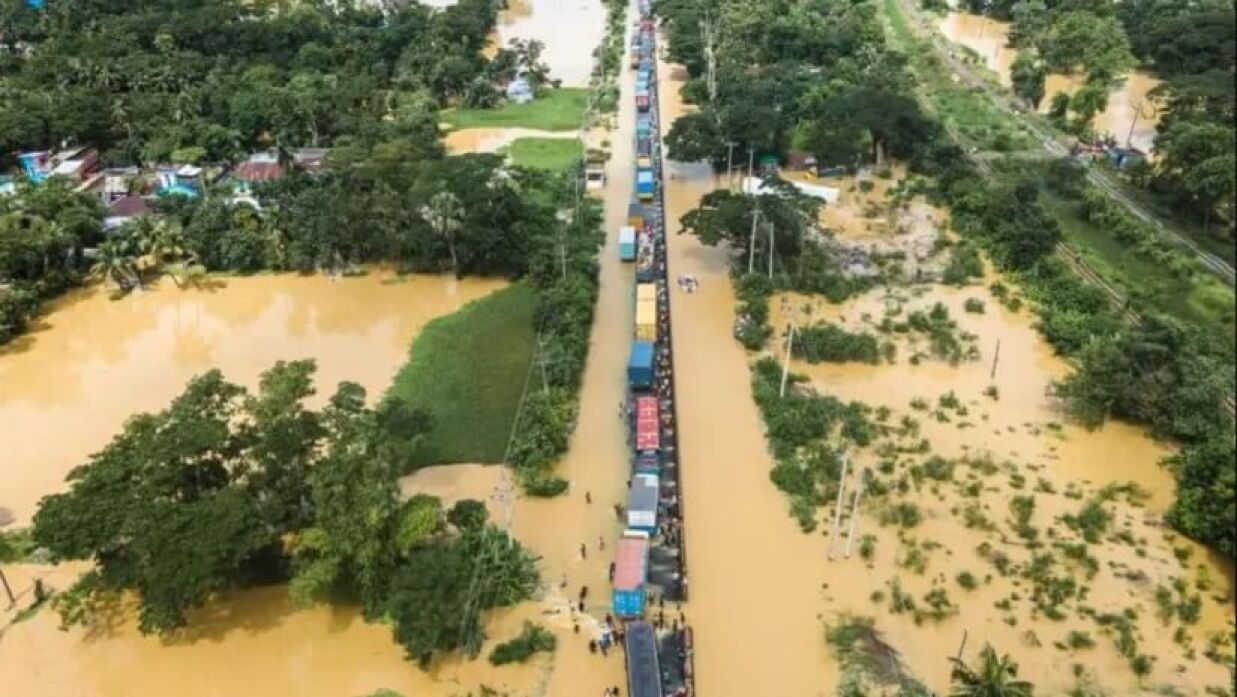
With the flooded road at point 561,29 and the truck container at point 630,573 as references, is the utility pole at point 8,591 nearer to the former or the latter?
the truck container at point 630,573

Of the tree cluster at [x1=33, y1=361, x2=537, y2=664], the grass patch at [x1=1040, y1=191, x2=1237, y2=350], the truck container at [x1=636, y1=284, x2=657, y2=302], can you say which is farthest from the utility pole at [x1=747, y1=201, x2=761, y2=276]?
the tree cluster at [x1=33, y1=361, x2=537, y2=664]

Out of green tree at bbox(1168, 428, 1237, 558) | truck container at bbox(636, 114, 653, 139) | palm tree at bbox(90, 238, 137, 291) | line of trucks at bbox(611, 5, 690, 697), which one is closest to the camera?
line of trucks at bbox(611, 5, 690, 697)

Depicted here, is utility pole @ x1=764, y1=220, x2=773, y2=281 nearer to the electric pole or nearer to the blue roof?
the electric pole

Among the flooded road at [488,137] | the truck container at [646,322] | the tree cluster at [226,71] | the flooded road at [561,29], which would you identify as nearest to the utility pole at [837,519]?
the truck container at [646,322]

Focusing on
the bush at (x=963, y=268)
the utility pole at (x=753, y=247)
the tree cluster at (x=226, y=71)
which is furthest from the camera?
the tree cluster at (x=226, y=71)

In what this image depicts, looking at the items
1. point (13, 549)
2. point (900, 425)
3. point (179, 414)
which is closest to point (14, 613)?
point (13, 549)

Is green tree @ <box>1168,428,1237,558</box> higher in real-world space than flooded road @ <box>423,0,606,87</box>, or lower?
lower

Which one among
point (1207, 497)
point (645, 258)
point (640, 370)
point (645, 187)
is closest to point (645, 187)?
point (645, 187)

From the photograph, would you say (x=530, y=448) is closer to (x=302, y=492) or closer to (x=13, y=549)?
(x=302, y=492)
